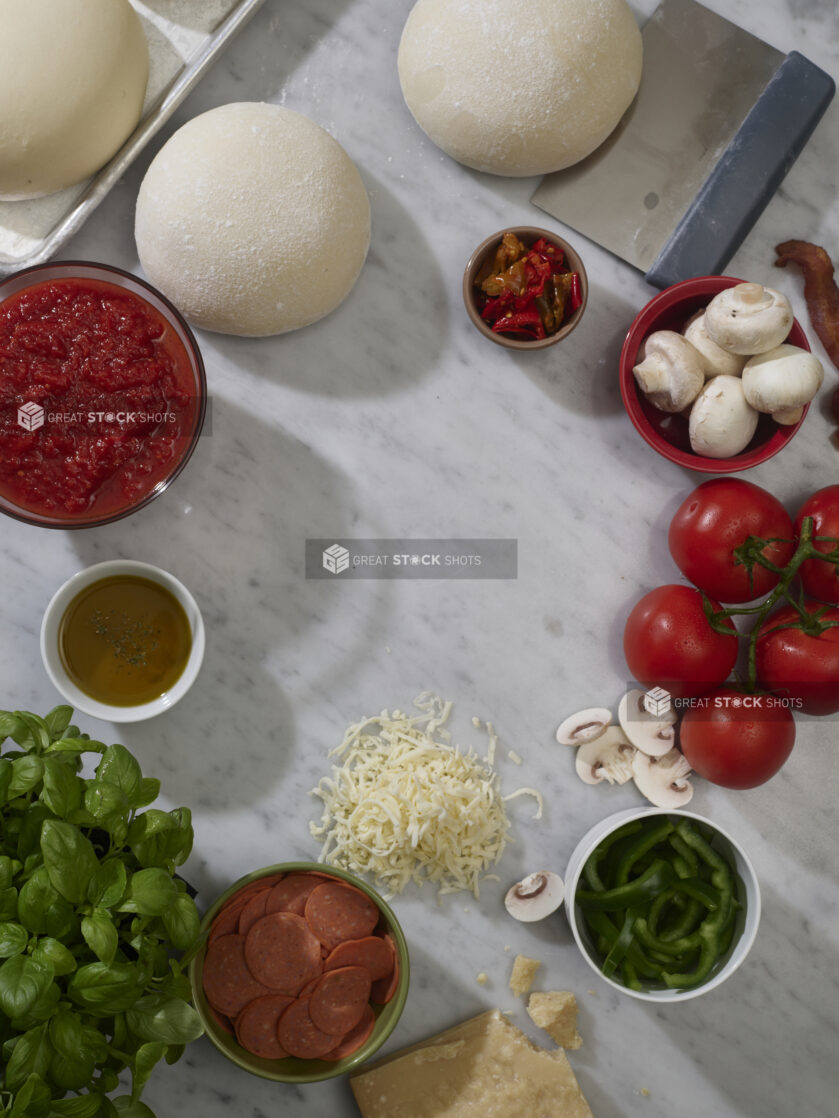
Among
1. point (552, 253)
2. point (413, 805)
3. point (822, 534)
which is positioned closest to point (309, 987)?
point (413, 805)

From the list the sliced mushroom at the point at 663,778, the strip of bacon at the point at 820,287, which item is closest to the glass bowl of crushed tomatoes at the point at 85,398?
the sliced mushroom at the point at 663,778

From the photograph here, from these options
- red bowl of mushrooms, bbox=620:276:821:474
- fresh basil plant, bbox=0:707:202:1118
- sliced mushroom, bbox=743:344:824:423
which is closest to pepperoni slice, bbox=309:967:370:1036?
fresh basil plant, bbox=0:707:202:1118

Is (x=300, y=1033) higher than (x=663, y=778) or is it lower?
lower

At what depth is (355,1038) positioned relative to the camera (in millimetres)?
1240

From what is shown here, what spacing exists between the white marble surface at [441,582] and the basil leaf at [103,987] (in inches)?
18.8

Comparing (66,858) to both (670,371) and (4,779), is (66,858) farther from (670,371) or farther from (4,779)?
(670,371)

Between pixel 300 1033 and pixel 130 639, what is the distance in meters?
0.58

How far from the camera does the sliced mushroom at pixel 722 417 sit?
49.8 inches

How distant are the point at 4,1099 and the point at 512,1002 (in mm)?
756

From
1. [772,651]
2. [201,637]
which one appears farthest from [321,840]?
[772,651]

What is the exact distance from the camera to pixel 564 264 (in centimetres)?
132

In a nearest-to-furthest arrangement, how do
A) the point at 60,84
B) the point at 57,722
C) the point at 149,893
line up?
the point at 149,893 < the point at 57,722 < the point at 60,84

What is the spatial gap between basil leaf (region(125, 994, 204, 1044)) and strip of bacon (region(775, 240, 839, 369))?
4.12 feet

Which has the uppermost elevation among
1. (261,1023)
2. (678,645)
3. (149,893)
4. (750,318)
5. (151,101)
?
(750,318)
